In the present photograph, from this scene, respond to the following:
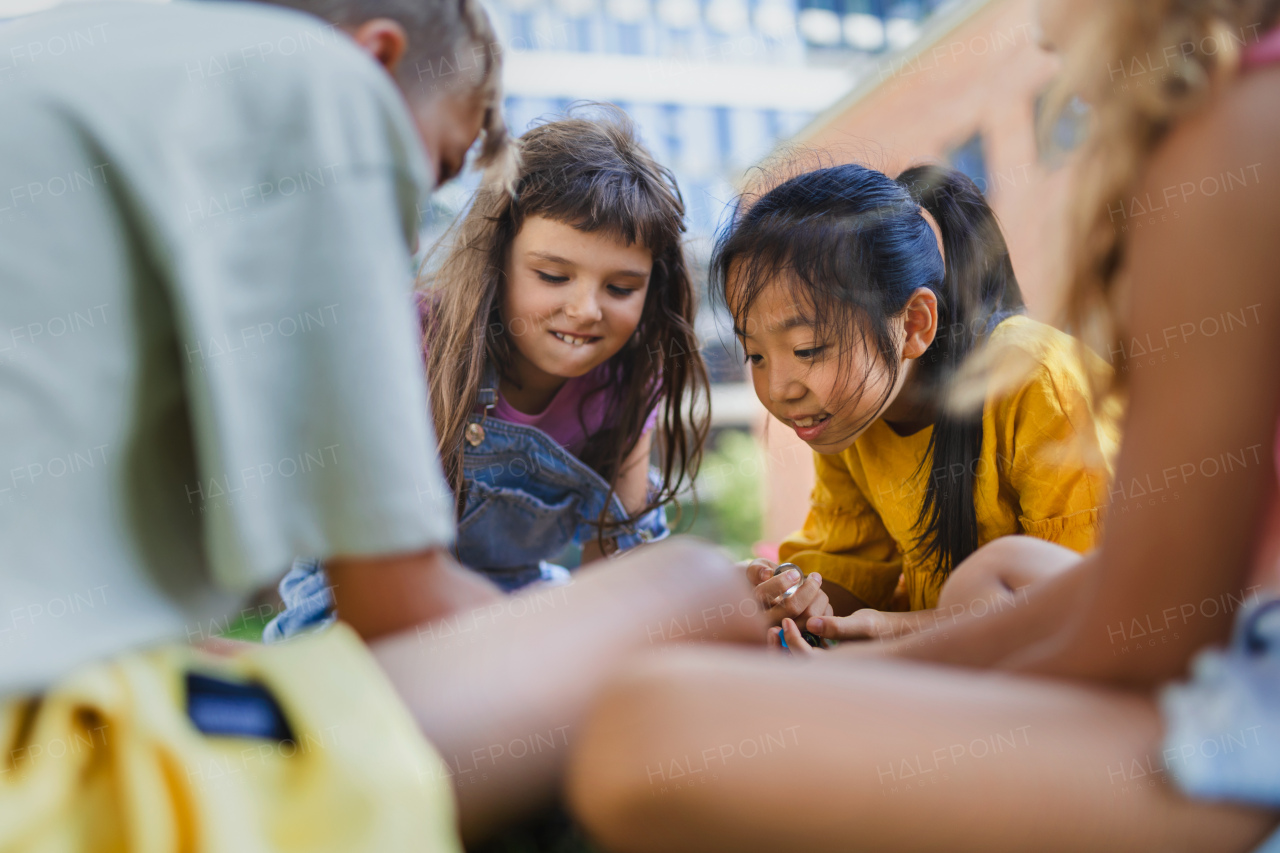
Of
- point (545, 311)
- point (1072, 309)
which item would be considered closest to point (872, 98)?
point (545, 311)

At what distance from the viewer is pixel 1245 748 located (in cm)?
48

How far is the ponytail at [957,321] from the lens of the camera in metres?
1.28

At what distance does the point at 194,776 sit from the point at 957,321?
3.88 ft

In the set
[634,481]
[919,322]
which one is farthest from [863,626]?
[634,481]

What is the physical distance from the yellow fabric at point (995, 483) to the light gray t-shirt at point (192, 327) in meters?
0.71

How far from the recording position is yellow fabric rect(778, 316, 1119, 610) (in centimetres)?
116

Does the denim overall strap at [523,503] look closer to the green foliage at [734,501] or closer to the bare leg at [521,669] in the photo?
the bare leg at [521,669]

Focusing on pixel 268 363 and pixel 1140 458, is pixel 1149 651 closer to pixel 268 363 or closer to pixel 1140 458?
pixel 1140 458

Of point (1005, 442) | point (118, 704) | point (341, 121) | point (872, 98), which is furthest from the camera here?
point (872, 98)

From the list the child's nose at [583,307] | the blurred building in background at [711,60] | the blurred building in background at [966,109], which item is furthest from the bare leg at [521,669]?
the blurred building in background at [711,60]

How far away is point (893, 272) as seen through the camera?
4.22 ft

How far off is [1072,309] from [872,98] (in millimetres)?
8062

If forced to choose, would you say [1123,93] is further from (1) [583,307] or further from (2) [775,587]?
(1) [583,307]

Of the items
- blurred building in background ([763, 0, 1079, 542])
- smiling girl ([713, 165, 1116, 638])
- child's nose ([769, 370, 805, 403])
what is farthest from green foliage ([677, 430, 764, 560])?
child's nose ([769, 370, 805, 403])
